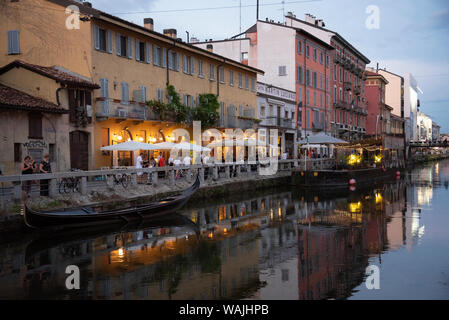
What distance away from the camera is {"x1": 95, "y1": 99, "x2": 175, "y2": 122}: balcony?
86.7 feet

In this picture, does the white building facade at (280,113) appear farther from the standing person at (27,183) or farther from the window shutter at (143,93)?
the standing person at (27,183)

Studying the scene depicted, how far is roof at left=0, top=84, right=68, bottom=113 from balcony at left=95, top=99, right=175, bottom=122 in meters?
2.77

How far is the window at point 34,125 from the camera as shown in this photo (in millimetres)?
22438

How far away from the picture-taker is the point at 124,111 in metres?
27.8

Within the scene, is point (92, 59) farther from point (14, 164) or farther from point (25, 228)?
point (25, 228)

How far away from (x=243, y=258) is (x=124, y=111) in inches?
632

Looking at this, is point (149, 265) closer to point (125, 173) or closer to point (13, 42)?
point (125, 173)

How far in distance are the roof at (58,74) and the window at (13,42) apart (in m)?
1.28

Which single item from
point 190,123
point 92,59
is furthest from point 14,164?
point 190,123

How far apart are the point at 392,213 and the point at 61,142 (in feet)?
54.1

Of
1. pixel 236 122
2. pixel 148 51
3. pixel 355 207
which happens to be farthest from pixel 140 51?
pixel 355 207

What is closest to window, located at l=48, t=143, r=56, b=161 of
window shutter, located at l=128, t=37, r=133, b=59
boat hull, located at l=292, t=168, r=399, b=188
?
window shutter, located at l=128, t=37, r=133, b=59

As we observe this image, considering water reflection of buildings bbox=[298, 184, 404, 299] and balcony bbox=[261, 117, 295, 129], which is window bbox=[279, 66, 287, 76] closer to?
balcony bbox=[261, 117, 295, 129]

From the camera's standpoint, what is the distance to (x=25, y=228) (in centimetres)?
1633
